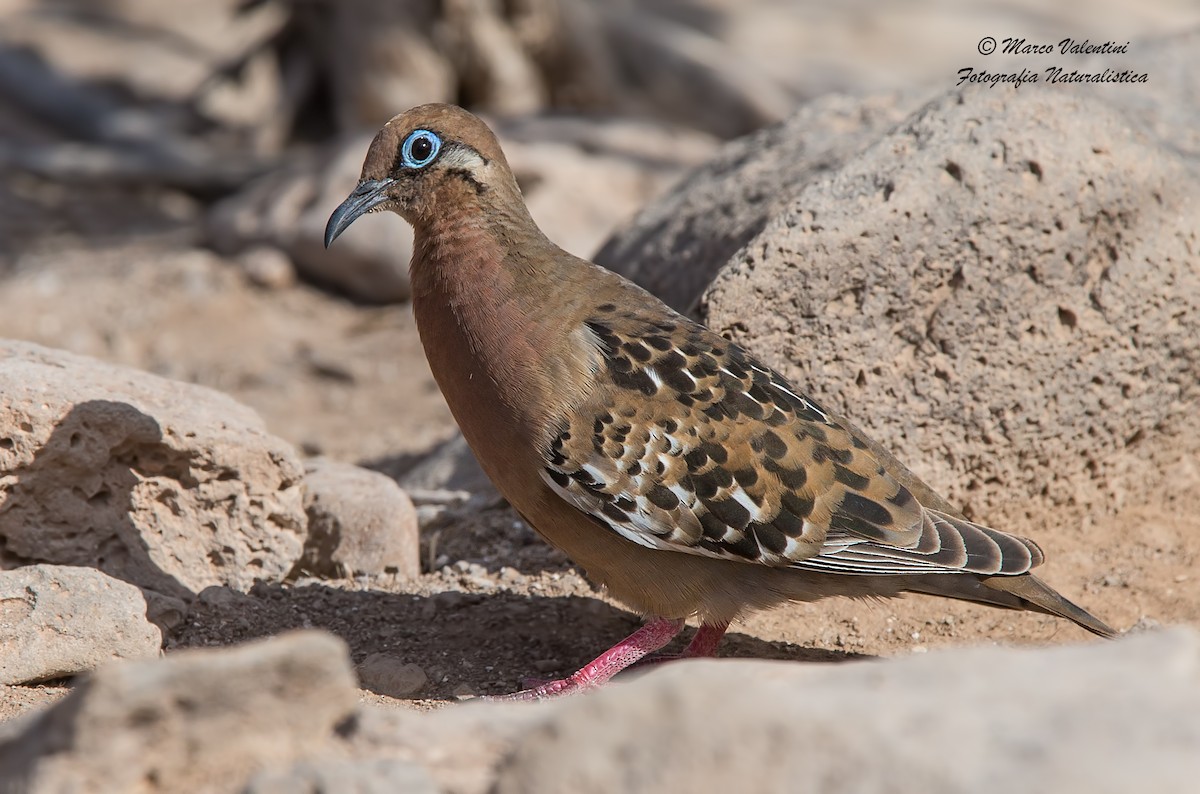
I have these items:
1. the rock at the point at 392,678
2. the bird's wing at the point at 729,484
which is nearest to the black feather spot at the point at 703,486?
the bird's wing at the point at 729,484

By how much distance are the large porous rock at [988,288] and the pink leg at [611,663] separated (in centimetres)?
128

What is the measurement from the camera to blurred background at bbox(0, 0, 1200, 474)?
988 cm

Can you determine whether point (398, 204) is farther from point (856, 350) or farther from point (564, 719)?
point (564, 719)

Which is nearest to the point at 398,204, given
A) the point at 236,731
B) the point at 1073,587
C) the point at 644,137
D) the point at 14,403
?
the point at 14,403

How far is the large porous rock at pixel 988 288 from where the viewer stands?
5.42 meters

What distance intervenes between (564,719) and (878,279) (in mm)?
3344

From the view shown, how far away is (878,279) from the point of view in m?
5.44

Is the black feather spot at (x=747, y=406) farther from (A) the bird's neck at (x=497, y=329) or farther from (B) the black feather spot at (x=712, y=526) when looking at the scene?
(A) the bird's neck at (x=497, y=329)

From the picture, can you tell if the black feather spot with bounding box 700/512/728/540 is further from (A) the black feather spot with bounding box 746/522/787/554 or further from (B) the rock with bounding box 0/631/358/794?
(B) the rock with bounding box 0/631/358/794

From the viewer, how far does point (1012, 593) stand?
183 inches

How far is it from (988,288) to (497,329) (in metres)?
2.20

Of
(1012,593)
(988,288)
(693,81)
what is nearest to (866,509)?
(1012,593)

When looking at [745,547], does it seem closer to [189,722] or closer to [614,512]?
[614,512]

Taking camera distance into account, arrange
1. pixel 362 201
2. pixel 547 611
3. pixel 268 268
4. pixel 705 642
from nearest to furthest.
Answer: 1. pixel 705 642
2. pixel 362 201
3. pixel 547 611
4. pixel 268 268
